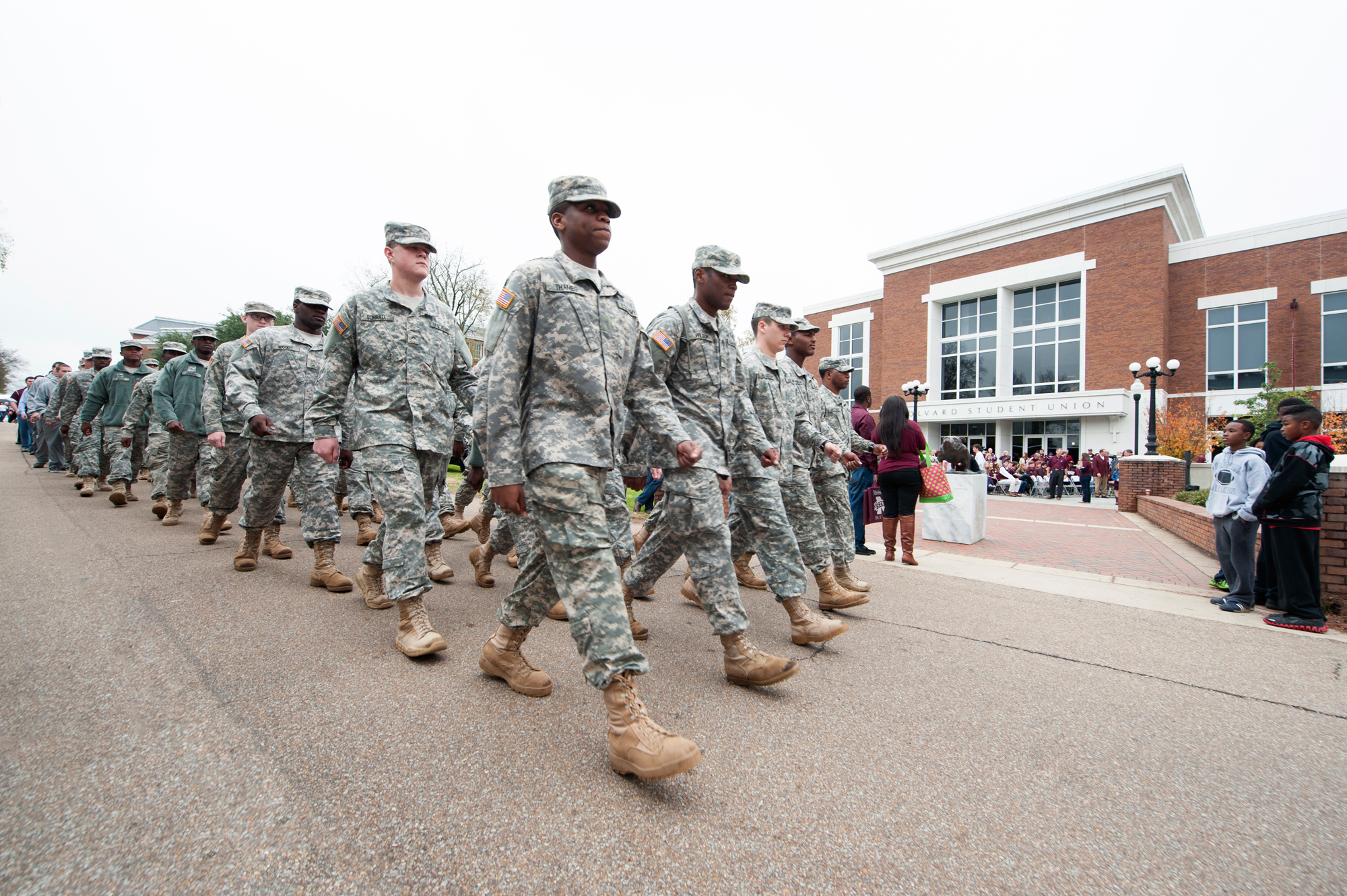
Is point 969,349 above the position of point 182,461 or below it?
above

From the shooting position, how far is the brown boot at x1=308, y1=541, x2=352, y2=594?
14.3 ft

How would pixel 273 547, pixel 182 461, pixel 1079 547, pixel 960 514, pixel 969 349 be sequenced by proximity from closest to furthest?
pixel 273 547
pixel 182 461
pixel 960 514
pixel 1079 547
pixel 969 349

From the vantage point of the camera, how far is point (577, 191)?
2570 mm

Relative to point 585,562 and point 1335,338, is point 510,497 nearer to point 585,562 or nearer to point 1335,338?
point 585,562

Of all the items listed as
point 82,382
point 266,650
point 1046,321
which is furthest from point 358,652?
point 1046,321

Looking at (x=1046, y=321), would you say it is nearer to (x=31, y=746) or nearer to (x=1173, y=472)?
(x=1173, y=472)

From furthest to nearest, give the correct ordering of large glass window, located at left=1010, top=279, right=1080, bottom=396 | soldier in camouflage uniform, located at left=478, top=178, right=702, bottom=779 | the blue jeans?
large glass window, located at left=1010, top=279, right=1080, bottom=396, the blue jeans, soldier in camouflage uniform, located at left=478, top=178, right=702, bottom=779

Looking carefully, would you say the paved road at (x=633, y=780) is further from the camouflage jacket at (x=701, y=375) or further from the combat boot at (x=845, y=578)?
the camouflage jacket at (x=701, y=375)

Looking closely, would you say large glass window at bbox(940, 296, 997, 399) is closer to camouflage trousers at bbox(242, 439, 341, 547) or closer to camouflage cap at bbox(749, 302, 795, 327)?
camouflage cap at bbox(749, 302, 795, 327)

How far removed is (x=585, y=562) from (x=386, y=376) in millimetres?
1998

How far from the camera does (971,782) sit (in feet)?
7.27

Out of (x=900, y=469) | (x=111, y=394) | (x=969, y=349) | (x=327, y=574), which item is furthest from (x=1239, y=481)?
(x=969, y=349)

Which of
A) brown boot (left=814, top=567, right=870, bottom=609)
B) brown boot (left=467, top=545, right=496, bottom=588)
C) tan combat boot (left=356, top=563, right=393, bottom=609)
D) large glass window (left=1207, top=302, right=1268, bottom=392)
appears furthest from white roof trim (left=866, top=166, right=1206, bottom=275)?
tan combat boot (left=356, top=563, right=393, bottom=609)

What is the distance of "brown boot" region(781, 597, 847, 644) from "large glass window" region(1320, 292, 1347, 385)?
33440 millimetres
